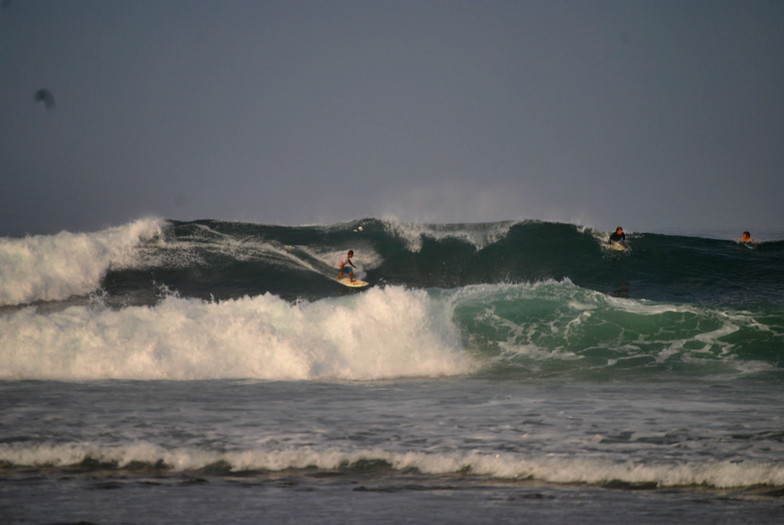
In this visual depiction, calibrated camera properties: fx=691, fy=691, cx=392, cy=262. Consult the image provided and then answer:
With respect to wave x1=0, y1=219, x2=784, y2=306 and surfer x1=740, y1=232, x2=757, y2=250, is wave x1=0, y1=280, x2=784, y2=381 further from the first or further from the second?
surfer x1=740, y1=232, x2=757, y2=250

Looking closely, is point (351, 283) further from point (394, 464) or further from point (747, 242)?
point (747, 242)

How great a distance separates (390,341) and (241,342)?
2.61 m

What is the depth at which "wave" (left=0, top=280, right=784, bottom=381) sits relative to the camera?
11.3m

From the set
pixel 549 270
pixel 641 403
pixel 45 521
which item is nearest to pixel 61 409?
pixel 45 521

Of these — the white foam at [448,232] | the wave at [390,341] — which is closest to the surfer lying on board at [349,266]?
the white foam at [448,232]

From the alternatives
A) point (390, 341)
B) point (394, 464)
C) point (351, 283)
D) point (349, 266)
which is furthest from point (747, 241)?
point (394, 464)

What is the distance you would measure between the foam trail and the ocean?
0.29 feet

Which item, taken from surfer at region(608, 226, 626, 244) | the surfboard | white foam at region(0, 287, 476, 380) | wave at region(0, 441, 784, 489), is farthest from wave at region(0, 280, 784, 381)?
surfer at region(608, 226, 626, 244)

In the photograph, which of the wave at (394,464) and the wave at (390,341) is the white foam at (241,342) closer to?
the wave at (390,341)

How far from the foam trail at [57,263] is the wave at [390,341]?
6.67 meters

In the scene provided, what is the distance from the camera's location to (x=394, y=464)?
593 centimetres

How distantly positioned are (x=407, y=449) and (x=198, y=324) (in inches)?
287

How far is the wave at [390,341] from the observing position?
444 inches

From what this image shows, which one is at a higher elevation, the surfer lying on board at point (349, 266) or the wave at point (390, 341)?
the surfer lying on board at point (349, 266)
